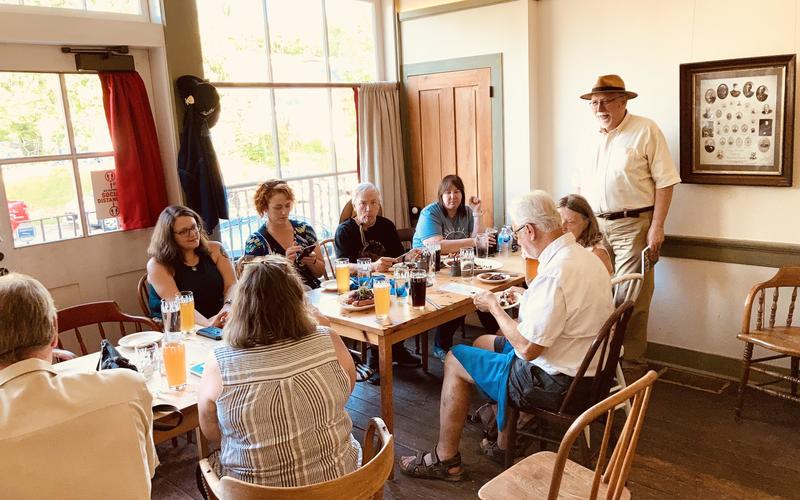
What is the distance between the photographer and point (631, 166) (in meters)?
3.56

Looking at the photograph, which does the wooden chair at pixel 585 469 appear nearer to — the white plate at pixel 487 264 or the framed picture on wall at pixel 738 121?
the white plate at pixel 487 264

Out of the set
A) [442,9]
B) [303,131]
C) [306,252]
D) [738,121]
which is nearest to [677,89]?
[738,121]

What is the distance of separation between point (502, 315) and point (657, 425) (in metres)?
1.31

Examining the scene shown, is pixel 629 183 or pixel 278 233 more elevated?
pixel 629 183

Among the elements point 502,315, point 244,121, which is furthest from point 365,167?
point 502,315

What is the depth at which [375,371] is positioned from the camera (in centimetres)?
391

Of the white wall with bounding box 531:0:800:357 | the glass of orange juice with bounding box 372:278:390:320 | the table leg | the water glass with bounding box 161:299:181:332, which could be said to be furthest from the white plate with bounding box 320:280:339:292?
the white wall with bounding box 531:0:800:357

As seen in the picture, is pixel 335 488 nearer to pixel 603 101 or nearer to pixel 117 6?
pixel 603 101

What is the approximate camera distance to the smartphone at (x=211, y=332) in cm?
248

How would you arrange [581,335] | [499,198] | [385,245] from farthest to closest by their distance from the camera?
[499,198] < [385,245] < [581,335]

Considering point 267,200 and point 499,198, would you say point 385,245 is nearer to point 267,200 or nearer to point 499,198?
point 267,200

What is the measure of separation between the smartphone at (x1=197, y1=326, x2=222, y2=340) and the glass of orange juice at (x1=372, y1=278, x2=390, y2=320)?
0.66 meters

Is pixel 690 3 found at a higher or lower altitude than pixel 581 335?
higher

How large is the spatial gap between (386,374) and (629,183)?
6.27ft
